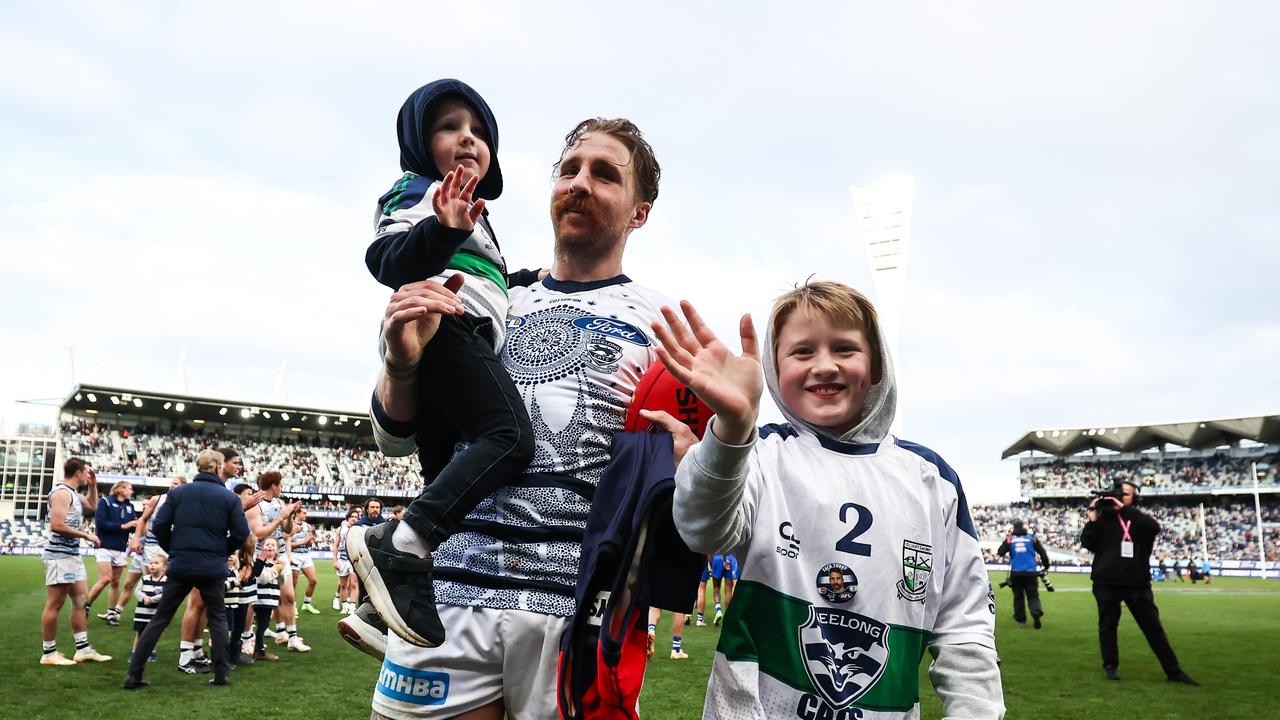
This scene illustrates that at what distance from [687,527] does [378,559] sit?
0.75 metres

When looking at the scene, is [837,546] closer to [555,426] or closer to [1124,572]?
[555,426]

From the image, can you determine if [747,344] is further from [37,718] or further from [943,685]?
[37,718]

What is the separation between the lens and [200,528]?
7977 mm

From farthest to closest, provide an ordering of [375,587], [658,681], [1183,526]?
1. [1183,526]
2. [658,681]
3. [375,587]

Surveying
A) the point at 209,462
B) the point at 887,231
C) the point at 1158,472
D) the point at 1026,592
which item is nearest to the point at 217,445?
the point at 887,231

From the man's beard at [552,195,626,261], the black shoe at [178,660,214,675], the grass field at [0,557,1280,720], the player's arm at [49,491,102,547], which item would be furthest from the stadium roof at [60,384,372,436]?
the man's beard at [552,195,626,261]

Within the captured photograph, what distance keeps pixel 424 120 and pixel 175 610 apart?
279 inches

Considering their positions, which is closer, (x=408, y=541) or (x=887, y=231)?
(x=408, y=541)

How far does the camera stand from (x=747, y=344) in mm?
1850

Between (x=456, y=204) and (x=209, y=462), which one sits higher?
(x=456, y=204)

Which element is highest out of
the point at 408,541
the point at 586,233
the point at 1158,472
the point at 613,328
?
the point at 1158,472

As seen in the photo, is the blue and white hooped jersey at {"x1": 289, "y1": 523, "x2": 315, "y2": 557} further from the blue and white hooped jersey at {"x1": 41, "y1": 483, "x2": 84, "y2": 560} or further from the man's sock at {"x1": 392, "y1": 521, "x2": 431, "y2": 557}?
the man's sock at {"x1": 392, "y1": 521, "x2": 431, "y2": 557}

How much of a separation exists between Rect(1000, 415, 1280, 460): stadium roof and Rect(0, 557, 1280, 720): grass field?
4415 cm

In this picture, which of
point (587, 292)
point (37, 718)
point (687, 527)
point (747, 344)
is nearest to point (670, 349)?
point (747, 344)
